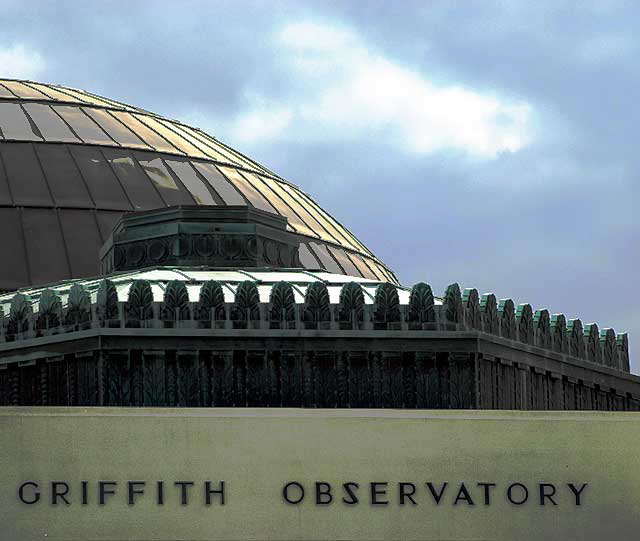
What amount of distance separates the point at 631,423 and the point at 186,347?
5981 mm

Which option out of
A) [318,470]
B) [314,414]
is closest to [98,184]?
[314,414]

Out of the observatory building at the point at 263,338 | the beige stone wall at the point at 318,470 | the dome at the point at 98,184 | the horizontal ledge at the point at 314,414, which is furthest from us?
the dome at the point at 98,184

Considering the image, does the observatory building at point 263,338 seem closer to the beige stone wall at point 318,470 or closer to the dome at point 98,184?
the beige stone wall at point 318,470

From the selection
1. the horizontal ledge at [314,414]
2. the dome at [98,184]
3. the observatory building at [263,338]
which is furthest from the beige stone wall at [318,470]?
the dome at [98,184]

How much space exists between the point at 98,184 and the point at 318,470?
70.9 feet

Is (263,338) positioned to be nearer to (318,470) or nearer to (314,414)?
(314,414)

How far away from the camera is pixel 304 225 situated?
4725 cm

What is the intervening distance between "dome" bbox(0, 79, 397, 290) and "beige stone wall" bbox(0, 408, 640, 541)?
18.1 meters

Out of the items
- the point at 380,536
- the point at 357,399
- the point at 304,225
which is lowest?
the point at 380,536

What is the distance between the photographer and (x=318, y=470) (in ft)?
80.0

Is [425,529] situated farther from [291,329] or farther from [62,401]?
[62,401]

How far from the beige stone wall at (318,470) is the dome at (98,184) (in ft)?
59.3

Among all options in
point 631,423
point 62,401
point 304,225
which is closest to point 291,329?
point 62,401

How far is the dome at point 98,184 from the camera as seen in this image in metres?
43.0
